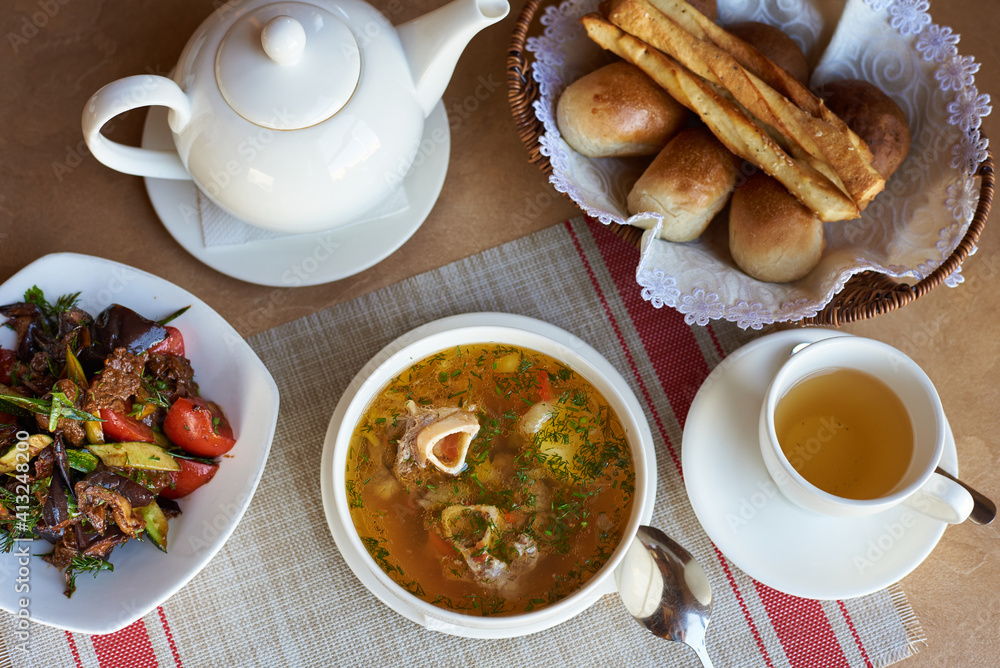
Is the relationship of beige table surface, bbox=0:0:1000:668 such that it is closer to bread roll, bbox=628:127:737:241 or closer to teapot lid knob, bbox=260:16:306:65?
bread roll, bbox=628:127:737:241

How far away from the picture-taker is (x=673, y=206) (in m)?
1.08

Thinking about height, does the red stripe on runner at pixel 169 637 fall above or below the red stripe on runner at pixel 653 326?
below

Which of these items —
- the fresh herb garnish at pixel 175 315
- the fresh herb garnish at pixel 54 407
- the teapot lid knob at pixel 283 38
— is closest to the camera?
the teapot lid knob at pixel 283 38

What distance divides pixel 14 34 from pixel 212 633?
3.42 ft

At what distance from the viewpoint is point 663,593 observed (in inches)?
43.3

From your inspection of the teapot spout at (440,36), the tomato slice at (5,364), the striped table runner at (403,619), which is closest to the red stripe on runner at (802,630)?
the striped table runner at (403,619)

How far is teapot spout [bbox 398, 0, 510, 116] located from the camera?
0.93m

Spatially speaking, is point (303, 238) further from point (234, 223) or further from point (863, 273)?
point (863, 273)

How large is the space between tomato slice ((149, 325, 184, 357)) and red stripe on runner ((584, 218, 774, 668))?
0.63 meters

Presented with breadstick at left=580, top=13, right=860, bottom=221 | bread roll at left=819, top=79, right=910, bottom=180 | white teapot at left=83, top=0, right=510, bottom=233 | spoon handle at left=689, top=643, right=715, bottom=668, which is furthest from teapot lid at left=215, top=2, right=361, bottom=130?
spoon handle at left=689, top=643, right=715, bottom=668

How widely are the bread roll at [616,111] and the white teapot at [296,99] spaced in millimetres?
202

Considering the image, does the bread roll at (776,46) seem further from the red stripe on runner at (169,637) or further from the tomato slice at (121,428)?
the red stripe on runner at (169,637)

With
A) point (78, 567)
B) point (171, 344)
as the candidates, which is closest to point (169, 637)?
point (78, 567)

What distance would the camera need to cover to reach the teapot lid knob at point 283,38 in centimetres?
86
